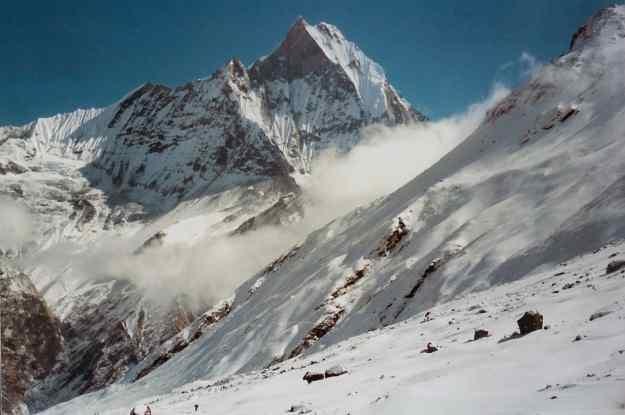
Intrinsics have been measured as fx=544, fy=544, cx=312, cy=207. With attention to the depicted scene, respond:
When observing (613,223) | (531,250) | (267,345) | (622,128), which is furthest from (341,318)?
(622,128)

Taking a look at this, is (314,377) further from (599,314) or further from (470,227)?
(470,227)

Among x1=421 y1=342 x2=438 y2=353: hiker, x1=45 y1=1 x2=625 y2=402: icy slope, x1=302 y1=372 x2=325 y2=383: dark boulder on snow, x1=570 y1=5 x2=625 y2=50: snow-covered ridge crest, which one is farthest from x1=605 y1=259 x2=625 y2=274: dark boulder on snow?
x1=570 y1=5 x2=625 y2=50: snow-covered ridge crest

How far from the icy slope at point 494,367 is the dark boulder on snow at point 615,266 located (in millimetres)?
457

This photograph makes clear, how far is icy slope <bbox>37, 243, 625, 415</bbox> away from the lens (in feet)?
36.3

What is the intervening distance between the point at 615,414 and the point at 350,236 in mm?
68812

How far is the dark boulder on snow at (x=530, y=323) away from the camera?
18297mm

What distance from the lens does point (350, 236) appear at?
77500mm

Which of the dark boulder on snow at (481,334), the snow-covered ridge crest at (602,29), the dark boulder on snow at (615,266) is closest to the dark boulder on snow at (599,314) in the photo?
the dark boulder on snow at (481,334)

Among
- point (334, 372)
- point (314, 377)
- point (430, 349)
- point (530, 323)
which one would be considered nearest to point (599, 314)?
point (530, 323)

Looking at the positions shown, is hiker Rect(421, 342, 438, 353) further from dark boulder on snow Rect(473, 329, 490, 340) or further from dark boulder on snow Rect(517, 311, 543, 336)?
dark boulder on snow Rect(517, 311, 543, 336)

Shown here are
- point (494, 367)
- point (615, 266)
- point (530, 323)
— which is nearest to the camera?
point (494, 367)

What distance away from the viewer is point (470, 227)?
5447cm

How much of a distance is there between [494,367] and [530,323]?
452cm

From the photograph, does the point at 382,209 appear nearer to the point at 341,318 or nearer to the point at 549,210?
the point at 341,318
